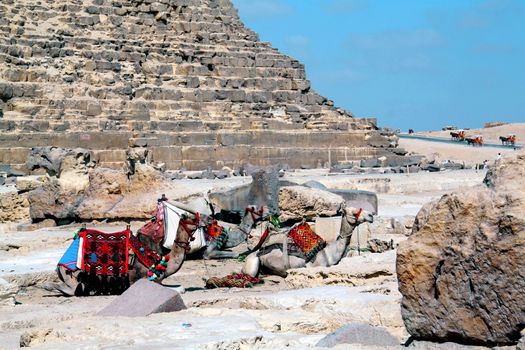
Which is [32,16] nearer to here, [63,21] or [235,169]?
[63,21]

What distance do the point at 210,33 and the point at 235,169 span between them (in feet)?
40.7

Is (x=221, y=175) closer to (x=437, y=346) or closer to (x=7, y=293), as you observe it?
(x=7, y=293)

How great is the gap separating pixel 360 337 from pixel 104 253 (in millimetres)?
5355

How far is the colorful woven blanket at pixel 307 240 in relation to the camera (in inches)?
496

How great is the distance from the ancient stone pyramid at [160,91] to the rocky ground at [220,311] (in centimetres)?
2014

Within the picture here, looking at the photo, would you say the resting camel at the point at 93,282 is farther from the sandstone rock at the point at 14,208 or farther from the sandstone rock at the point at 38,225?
the sandstone rock at the point at 14,208

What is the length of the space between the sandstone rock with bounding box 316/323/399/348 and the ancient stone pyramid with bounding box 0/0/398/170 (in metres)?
26.7

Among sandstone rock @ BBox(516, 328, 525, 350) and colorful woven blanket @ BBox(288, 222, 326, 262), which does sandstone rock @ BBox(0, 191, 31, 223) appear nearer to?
colorful woven blanket @ BBox(288, 222, 326, 262)

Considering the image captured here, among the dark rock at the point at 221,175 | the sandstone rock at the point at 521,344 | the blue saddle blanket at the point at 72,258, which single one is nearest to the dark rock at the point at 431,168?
the dark rock at the point at 221,175

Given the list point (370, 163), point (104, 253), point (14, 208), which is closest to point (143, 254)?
point (104, 253)

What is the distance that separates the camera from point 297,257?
12.6m

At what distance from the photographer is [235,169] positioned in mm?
35656

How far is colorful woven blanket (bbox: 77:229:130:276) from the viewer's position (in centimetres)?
1103

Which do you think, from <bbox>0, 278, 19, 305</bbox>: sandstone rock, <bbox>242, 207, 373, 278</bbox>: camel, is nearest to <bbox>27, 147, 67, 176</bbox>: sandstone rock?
<bbox>242, 207, 373, 278</bbox>: camel
